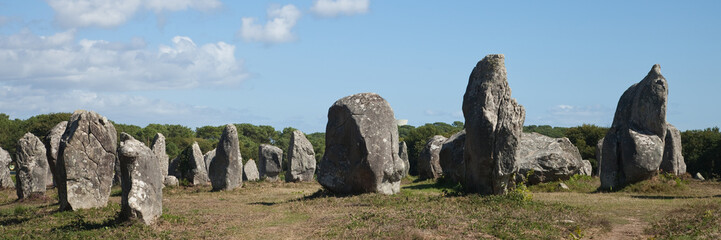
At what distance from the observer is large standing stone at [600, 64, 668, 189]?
74.7 ft

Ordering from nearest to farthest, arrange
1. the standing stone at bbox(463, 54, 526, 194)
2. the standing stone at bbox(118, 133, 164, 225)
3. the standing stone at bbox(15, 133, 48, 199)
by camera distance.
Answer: the standing stone at bbox(118, 133, 164, 225)
the standing stone at bbox(463, 54, 526, 194)
the standing stone at bbox(15, 133, 48, 199)

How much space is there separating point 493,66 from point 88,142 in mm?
11441

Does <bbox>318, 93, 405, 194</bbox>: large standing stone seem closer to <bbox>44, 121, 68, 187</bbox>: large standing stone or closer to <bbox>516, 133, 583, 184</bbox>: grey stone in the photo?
<bbox>516, 133, 583, 184</bbox>: grey stone

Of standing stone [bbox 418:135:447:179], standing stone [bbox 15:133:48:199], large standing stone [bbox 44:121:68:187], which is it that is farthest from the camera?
standing stone [bbox 418:135:447:179]

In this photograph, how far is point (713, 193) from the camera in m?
22.5

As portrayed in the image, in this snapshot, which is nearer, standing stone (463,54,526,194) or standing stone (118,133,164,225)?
standing stone (118,133,164,225)

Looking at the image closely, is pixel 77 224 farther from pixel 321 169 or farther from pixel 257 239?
pixel 321 169

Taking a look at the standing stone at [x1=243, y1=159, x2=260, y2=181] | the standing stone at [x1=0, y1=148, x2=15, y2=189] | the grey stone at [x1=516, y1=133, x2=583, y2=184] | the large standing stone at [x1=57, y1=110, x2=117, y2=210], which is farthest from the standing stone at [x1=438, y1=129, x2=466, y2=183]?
the standing stone at [x1=0, y1=148, x2=15, y2=189]

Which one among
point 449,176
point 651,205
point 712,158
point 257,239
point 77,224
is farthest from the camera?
point 712,158

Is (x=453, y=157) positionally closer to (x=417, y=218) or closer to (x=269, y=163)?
(x=417, y=218)

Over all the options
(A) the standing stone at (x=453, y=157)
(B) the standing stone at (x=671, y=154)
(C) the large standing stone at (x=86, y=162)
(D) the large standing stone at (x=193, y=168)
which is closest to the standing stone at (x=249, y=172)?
(D) the large standing stone at (x=193, y=168)

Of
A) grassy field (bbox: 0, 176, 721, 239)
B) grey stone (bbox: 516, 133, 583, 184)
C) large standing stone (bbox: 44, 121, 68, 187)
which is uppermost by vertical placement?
large standing stone (bbox: 44, 121, 68, 187)

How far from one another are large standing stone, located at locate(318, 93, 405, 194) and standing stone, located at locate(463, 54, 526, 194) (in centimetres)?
261

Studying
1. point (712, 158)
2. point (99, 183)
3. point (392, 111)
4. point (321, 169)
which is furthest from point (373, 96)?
point (712, 158)
